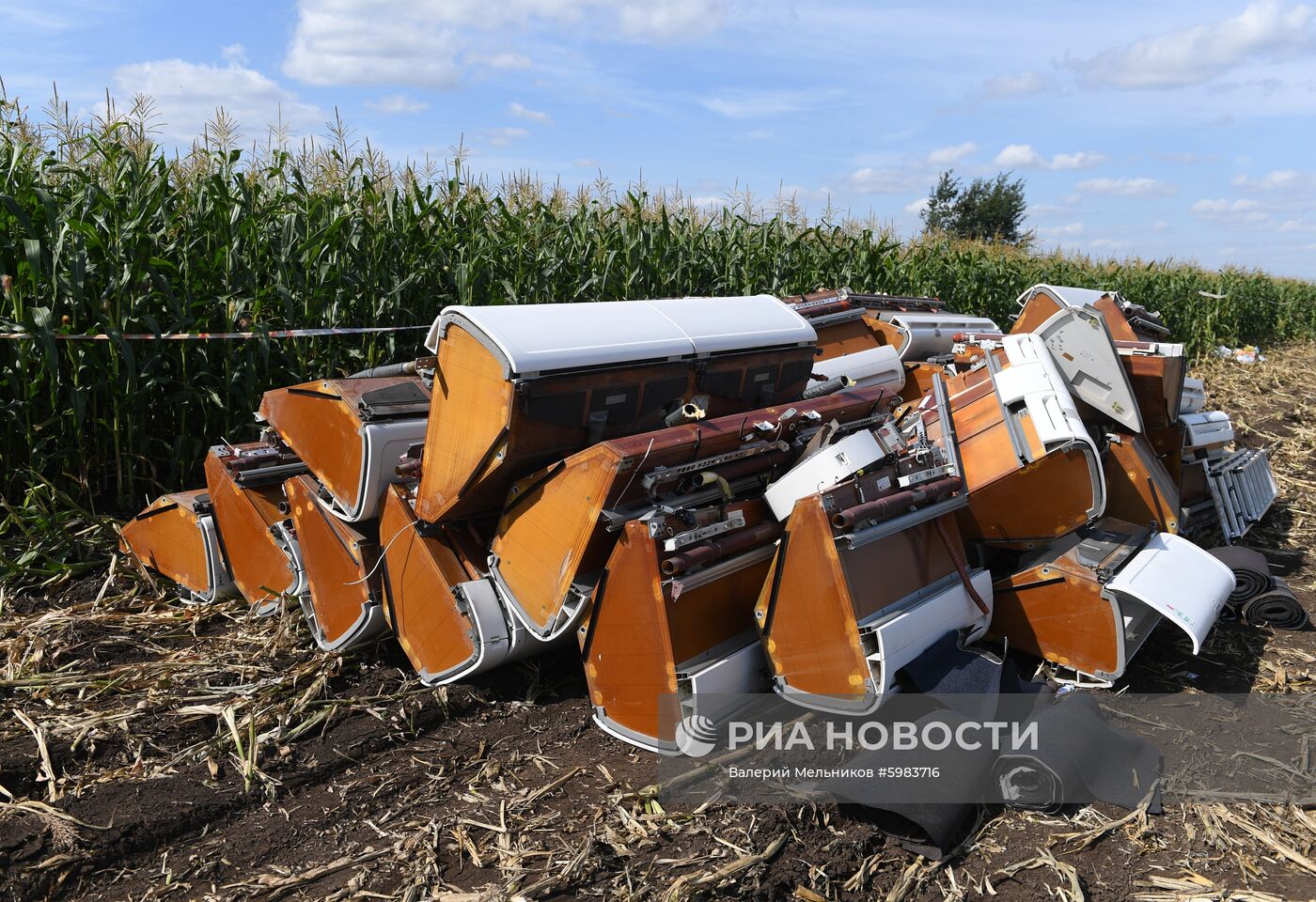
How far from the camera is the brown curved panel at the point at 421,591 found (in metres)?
4.05

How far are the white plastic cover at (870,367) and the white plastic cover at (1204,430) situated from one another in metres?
1.90

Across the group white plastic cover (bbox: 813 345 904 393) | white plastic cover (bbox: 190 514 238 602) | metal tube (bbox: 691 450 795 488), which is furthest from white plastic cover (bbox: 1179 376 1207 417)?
white plastic cover (bbox: 190 514 238 602)

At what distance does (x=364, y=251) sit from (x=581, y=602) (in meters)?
3.68

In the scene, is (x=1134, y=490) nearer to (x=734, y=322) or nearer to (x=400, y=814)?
(x=734, y=322)

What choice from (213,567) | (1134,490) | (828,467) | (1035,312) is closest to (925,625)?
(828,467)

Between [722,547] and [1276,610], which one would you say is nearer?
[722,547]

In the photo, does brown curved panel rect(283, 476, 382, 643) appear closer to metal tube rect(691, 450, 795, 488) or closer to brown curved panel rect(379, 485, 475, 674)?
brown curved panel rect(379, 485, 475, 674)

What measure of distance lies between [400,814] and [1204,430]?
230 inches

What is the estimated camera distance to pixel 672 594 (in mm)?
3529

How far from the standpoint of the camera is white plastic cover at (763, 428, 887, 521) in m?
3.75

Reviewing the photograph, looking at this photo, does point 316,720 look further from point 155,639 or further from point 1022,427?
point 1022,427

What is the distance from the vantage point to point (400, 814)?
11.3 ft

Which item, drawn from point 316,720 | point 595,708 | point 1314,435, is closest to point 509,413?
point 595,708

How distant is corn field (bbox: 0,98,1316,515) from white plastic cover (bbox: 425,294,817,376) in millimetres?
2303
